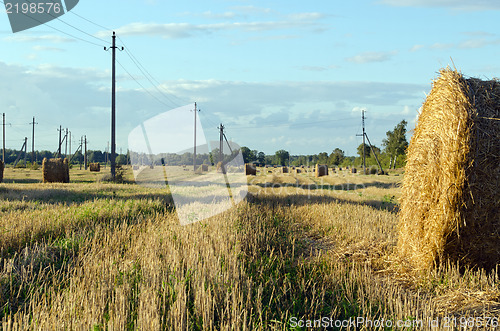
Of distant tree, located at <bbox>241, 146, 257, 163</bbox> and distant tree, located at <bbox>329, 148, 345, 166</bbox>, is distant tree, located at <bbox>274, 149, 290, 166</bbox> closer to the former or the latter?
distant tree, located at <bbox>329, 148, 345, 166</bbox>

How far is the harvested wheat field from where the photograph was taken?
4.38 m

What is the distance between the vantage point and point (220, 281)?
5129 millimetres

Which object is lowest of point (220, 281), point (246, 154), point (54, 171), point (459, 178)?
point (220, 281)

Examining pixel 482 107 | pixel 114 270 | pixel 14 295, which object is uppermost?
pixel 482 107

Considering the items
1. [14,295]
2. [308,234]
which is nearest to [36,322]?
[14,295]

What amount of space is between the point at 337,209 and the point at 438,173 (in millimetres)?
6827

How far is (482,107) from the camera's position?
6637mm

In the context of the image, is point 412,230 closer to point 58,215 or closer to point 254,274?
point 254,274

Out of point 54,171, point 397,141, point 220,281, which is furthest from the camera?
point 397,141

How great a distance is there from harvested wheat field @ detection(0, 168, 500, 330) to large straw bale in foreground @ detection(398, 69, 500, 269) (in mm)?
433

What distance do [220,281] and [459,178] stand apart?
12.9ft

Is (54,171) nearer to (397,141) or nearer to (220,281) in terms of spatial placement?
(220,281)

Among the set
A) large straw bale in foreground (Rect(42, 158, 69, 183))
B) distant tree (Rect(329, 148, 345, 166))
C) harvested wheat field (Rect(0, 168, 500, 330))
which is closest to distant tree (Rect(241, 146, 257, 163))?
distant tree (Rect(329, 148, 345, 166))

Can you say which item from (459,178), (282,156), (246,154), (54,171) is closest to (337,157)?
(246,154)
